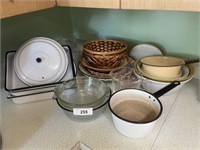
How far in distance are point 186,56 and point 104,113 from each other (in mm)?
527

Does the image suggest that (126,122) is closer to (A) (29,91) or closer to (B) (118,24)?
(A) (29,91)

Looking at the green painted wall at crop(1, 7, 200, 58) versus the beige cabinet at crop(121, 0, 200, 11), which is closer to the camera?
the beige cabinet at crop(121, 0, 200, 11)

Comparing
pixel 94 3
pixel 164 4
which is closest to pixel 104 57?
pixel 94 3

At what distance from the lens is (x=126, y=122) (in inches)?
24.0

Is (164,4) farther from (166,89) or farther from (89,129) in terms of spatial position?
(89,129)

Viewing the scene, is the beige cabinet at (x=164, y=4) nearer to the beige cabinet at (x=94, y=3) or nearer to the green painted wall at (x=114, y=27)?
the beige cabinet at (x=94, y=3)

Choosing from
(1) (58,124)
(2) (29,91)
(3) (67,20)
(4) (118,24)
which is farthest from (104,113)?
(3) (67,20)

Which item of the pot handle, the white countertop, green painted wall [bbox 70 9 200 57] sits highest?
green painted wall [bbox 70 9 200 57]

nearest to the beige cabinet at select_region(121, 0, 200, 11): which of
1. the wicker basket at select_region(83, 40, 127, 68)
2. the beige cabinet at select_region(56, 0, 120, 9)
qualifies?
the beige cabinet at select_region(56, 0, 120, 9)

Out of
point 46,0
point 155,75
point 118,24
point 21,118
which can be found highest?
point 46,0

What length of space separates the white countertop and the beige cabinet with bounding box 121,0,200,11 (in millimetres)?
414

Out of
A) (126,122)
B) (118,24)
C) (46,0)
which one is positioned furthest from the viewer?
(118,24)

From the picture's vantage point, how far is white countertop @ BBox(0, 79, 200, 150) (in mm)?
652

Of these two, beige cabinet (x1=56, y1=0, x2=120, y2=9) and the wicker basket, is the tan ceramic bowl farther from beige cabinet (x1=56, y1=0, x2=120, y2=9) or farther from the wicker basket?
beige cabinet (x1=56, y1=0, x2=120, y2=9)
